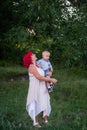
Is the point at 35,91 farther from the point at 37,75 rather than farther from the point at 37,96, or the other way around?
the point at 37,75

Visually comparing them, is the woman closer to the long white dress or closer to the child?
the long white dress

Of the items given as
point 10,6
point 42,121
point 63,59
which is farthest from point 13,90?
point 42,121

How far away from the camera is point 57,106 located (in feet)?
45.0

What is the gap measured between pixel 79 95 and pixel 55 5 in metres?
6.35

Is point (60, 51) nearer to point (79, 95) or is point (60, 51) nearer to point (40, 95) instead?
point (40, 95)

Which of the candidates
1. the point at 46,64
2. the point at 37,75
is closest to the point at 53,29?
the point at 46,64

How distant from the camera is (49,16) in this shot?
35.0ft

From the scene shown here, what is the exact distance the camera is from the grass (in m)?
9.98

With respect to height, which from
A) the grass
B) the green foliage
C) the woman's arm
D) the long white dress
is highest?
the green foliage

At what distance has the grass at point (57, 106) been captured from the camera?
9984mm

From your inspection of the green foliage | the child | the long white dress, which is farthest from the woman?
the green foliage

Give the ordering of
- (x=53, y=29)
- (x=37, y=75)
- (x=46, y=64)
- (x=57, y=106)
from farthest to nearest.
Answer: (x=57, y=106), (x=53, y=29), (x=46, y=64), (x=37, y=75)

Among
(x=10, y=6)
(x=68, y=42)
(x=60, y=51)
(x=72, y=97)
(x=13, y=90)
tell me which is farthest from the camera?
(x=13, y=90)

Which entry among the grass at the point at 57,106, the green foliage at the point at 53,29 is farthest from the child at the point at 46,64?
the grass at the point at 57,106
